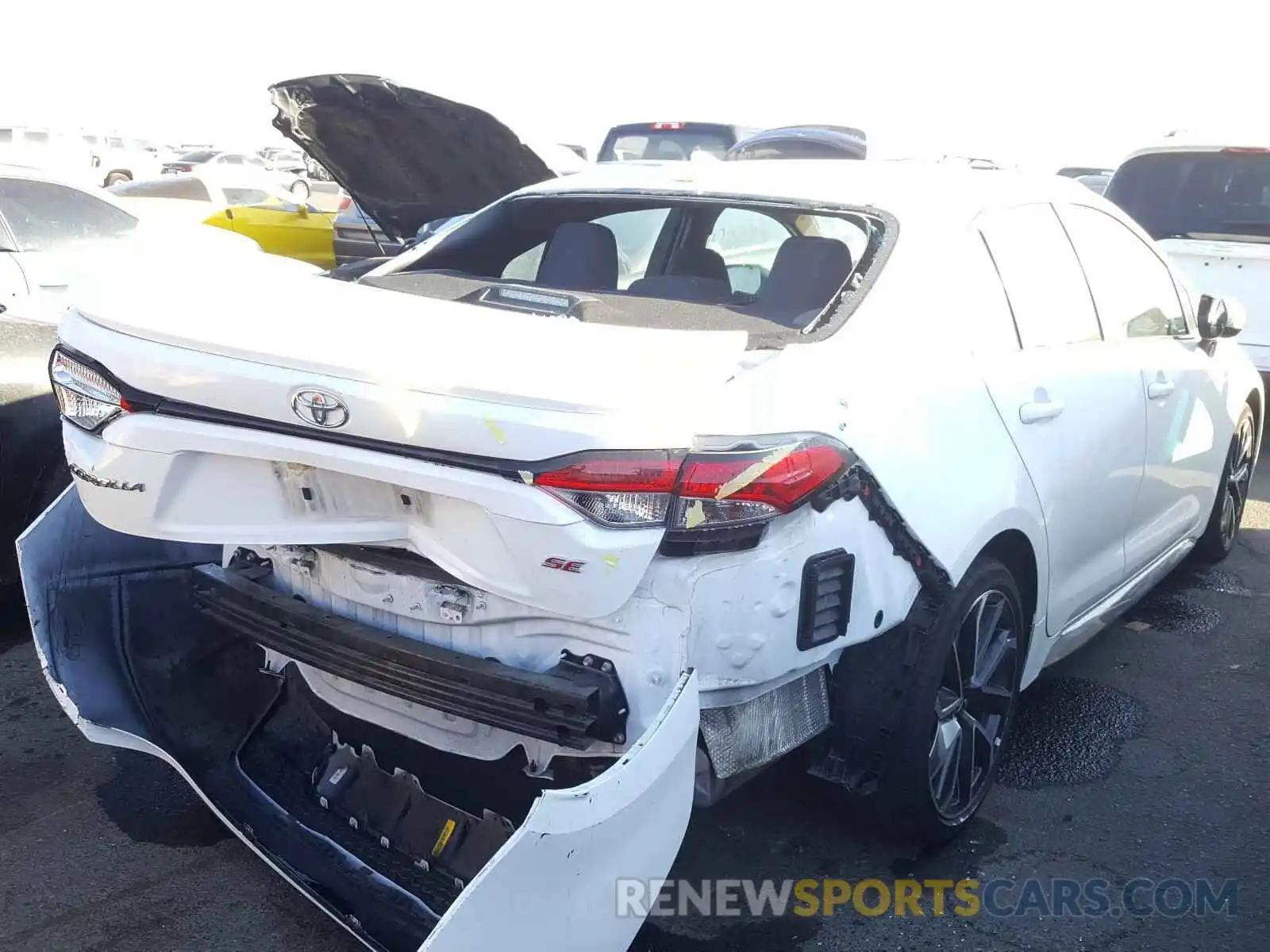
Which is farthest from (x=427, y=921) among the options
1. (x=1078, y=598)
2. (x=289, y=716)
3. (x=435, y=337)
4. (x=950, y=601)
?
(x=1078, y=598)

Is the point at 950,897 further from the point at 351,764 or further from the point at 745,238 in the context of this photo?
the point at 745,238

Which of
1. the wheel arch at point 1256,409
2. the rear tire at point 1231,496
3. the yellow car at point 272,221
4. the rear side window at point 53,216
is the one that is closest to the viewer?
the rear tire at point 1231,496

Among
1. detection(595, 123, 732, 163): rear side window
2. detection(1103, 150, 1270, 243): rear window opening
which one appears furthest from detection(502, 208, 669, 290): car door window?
detection(595, 123, 732, 163): rear side window

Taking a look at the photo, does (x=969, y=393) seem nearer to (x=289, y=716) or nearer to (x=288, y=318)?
(x=288, y=318)

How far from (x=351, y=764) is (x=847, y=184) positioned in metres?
2.05

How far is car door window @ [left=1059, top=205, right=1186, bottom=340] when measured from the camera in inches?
141

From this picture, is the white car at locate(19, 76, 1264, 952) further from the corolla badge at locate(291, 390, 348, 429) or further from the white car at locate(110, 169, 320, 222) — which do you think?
the white car at locate(110, 169, 320, 222)

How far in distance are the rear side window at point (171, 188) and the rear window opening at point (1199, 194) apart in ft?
30.1

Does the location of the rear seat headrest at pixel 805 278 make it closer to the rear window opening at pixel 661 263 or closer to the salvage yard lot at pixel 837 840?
the rear window opening at pixel 661 263

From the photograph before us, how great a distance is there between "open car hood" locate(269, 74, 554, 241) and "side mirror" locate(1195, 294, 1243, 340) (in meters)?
2.71

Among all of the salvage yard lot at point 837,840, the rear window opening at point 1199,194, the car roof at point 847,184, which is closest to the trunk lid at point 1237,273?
the rear window opening at point 1199,194

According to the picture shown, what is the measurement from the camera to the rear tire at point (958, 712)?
2.62 m

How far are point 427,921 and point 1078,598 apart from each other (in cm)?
220

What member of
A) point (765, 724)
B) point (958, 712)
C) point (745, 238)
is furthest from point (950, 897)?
point (745, 238)
